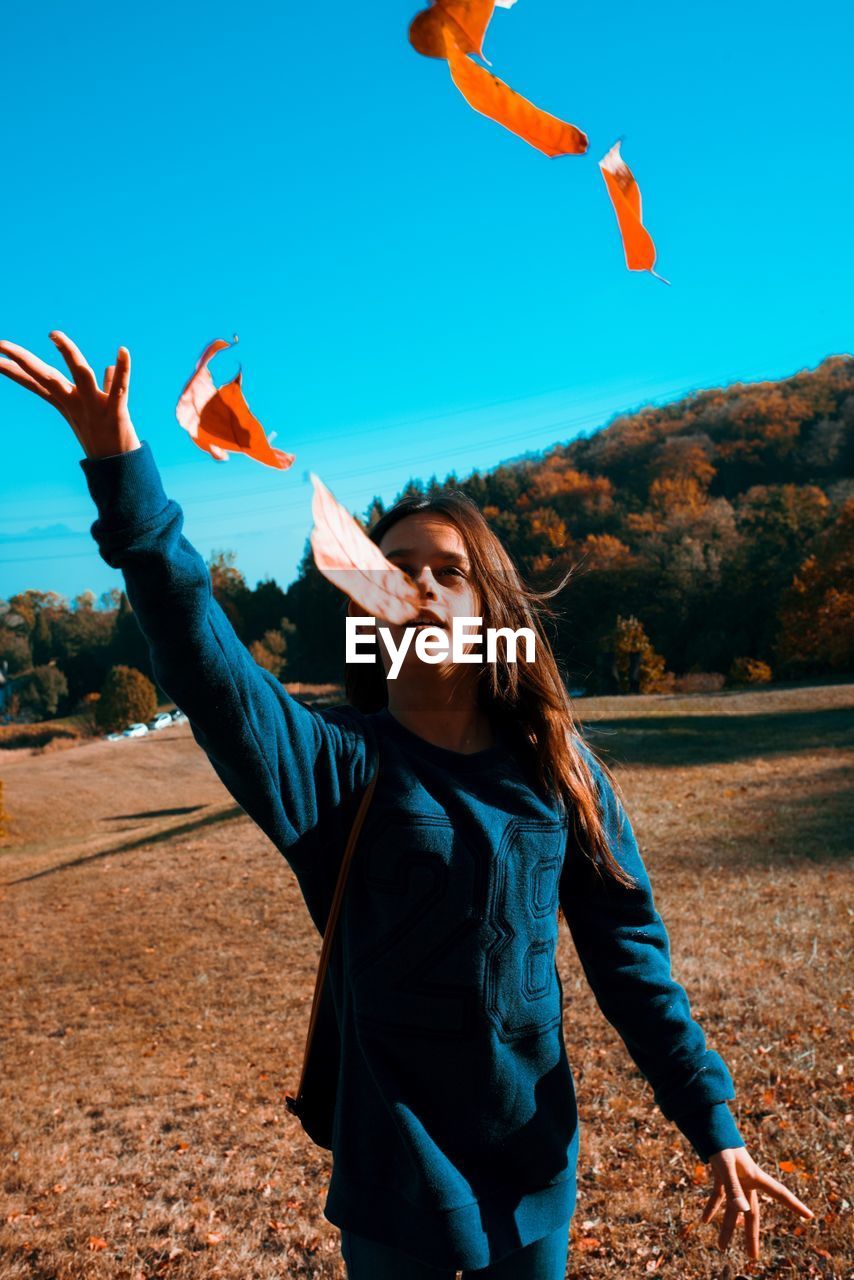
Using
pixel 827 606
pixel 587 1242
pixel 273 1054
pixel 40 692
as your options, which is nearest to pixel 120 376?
pixel 587 1242

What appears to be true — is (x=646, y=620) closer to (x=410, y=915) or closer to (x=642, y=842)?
(x=642, y=842)

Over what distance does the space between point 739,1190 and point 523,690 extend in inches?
40.7

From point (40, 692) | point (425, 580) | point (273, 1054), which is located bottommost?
point (40, 692)

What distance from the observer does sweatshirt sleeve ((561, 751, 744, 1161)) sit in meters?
1.83

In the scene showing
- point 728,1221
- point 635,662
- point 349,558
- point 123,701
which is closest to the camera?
point 349,558

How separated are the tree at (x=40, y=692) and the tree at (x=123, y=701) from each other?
19.0 metres

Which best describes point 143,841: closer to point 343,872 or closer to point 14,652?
point 343,872

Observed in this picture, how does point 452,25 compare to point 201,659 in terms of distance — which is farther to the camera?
point 201,659

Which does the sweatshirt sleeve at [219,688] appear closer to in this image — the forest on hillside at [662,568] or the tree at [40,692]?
the forest on hillside at [662,568]

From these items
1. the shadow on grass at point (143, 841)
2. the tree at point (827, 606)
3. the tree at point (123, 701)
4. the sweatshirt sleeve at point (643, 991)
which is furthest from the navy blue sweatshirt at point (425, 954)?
the tree at point (123, 701)

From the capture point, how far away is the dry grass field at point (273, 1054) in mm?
3846

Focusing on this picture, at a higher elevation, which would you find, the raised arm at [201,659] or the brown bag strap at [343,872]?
the raised arm at [201,659]

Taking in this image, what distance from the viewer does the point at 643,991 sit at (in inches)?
72.8

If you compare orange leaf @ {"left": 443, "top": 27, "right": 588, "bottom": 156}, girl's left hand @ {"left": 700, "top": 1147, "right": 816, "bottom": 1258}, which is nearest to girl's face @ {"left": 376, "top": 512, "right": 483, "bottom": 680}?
orange leaf @ {"left": 443, "top": 27, "right": 588, "bottom": 156}
